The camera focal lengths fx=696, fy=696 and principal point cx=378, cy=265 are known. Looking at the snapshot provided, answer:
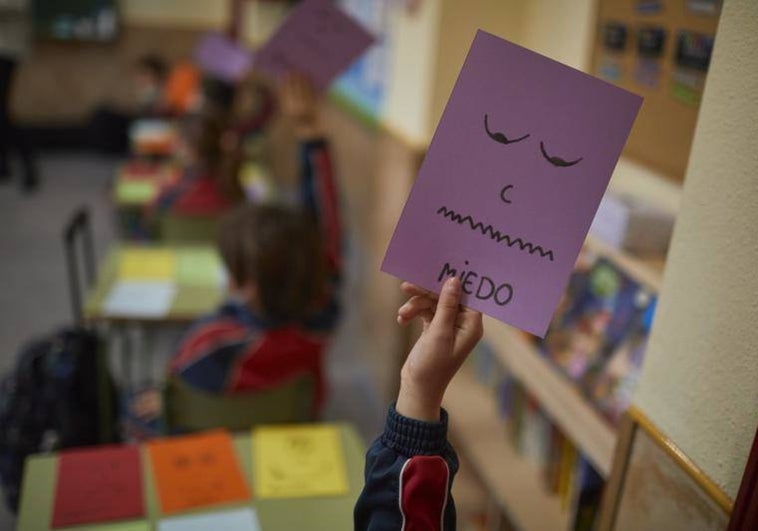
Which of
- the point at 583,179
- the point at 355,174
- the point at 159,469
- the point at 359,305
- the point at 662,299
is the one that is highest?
the point at 583,179

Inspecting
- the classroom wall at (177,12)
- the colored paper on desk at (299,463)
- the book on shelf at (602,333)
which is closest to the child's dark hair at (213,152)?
the book on shelf at (602,333)

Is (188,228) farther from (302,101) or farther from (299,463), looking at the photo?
(299,463)

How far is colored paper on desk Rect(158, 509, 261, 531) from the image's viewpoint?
3.82ft

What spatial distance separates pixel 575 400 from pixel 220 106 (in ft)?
10.2

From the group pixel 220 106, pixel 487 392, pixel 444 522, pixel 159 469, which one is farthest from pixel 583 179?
pixel 220 106

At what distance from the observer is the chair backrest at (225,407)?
163 cm

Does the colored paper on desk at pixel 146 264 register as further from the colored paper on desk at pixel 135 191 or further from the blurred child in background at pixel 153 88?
the blurred child in background at pixel 153 88

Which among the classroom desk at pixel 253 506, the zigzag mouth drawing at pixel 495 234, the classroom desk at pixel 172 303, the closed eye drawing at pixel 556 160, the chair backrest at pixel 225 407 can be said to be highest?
the closed eye drawing at pixel 556 160

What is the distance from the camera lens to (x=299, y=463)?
1344mm

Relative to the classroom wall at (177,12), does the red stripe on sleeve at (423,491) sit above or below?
below

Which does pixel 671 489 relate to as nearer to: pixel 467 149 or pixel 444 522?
pixel 444 522

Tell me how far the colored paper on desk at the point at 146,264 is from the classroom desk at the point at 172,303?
2cm

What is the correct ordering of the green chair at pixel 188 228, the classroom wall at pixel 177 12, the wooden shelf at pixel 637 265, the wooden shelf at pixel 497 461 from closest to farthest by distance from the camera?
the wooden shelf at pixel 637 265 < the wooden shelf at pixel 497 461 < the green chair at pixel 188 228 < the classroom wall at pixel 177 12

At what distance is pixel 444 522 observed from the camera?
773 millimetres
